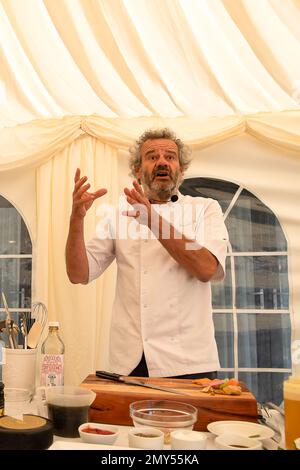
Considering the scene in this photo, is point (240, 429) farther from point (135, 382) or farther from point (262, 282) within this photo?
point (262, 282)

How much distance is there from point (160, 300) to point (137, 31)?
3.79 feet

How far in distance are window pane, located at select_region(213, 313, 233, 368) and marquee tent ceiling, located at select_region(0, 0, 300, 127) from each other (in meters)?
1.21

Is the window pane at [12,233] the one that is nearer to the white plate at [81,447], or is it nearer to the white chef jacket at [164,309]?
the white chef jacket at [164,309]

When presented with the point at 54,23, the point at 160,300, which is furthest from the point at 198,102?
the point at 160,300

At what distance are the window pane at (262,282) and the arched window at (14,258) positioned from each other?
1324mm

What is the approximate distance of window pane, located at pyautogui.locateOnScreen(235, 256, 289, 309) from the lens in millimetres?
2336

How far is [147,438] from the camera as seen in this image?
652 mm

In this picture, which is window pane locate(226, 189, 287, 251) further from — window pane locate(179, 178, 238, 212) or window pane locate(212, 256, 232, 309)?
window pane locate(212, 256, 232, 309)

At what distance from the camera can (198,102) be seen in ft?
6.90

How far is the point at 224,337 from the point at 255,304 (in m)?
0.27

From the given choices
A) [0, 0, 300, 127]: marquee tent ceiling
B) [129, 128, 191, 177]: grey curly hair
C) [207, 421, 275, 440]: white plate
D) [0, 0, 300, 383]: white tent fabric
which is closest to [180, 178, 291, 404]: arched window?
[0, 0, 300, 383]: white tent fabric

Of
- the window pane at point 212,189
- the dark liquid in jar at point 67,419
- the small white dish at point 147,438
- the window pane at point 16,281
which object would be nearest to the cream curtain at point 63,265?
the window pane at point 16,281

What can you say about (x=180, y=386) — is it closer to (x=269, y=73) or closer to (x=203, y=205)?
(x=203, y=205)

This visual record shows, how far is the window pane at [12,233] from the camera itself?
2.51 m
